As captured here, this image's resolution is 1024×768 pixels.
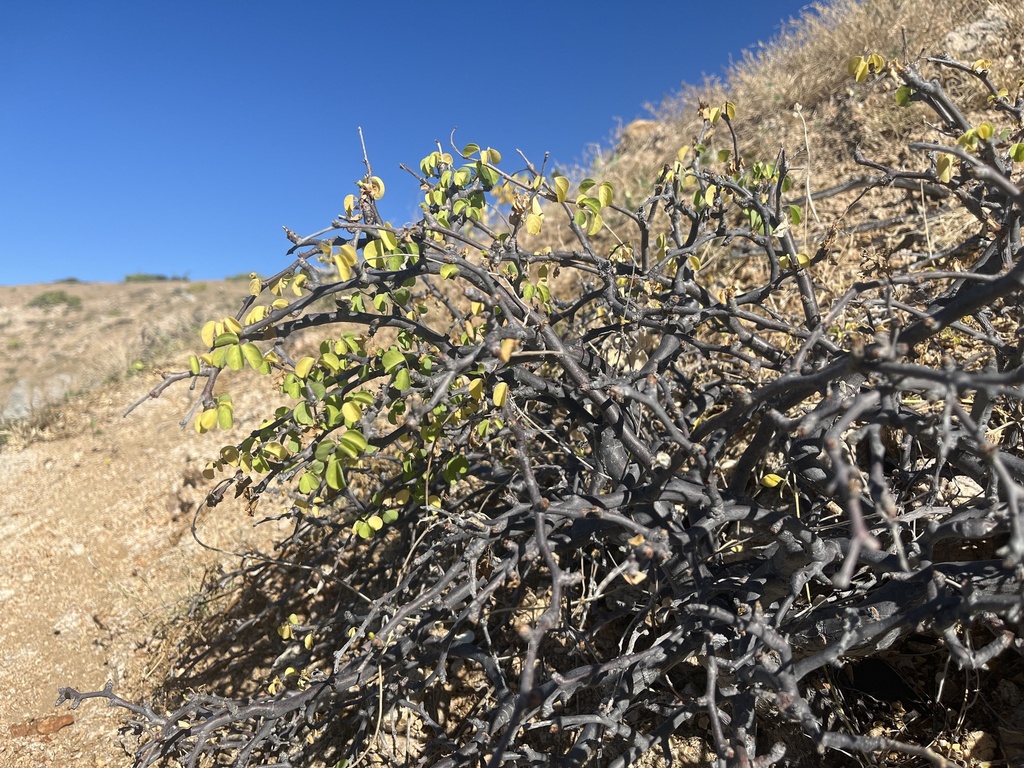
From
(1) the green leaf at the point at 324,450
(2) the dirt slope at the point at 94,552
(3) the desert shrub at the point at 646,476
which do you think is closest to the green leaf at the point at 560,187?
(3) the desert shrub at the point at 646,476

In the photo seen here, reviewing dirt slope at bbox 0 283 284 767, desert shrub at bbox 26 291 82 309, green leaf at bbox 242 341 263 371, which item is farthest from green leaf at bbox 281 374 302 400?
desert shrub at bbox 26 291 82 309

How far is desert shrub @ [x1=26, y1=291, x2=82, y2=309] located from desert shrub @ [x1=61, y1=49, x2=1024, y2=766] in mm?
15796

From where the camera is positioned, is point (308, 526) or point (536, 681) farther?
point (308, 526)

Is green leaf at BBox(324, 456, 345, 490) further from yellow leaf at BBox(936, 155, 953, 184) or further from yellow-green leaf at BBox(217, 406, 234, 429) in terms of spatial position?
yellow leaf at BBox(936, 155, 953, 184)

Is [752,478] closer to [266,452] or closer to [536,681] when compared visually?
[536,681]

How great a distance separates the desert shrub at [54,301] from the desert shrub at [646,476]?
15.8 m

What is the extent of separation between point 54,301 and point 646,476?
1772 cm

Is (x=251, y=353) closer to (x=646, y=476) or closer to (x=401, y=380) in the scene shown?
(x=401, y=380)

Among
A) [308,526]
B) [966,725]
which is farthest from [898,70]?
[308,526]

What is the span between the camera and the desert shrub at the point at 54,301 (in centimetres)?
1519

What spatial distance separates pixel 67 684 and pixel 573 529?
324 cm

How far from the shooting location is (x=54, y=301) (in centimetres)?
1541

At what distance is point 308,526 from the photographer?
304cm

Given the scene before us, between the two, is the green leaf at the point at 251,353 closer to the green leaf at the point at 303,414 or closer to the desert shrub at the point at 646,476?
the desert shrub at the point at 646,476
